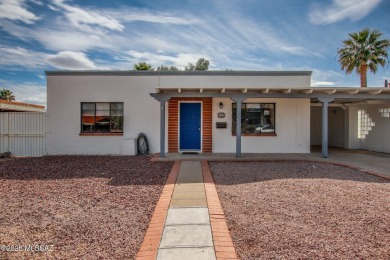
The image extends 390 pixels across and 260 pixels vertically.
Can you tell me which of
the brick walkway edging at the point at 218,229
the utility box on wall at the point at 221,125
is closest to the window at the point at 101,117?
the utility box on wall at the point at 221,125

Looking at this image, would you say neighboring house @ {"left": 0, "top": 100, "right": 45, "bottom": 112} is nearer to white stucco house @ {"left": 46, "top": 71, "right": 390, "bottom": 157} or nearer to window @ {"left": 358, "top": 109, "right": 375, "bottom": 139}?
white stucco house @ {"left": 46, "top": 71, "right": 390, "bottom": 157}

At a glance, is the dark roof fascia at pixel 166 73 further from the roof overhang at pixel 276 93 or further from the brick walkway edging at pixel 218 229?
the brick walkway edging at pixel 218 229

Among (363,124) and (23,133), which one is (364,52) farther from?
(23,133)

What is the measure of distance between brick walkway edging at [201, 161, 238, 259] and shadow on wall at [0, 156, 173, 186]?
172 cm

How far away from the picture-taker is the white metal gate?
12.0 m

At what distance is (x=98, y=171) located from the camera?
7996 millimetres

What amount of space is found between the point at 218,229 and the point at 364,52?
20139 mm

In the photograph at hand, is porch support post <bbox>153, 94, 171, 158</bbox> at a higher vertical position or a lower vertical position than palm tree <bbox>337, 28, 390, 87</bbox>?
lower

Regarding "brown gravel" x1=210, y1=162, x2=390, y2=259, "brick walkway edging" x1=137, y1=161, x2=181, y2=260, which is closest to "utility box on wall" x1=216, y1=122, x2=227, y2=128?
"brown gravel" x1=210, y1=162, x2=390, y2=259

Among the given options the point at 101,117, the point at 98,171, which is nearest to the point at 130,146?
the point at 101,117

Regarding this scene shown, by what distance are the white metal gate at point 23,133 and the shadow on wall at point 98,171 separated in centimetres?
267

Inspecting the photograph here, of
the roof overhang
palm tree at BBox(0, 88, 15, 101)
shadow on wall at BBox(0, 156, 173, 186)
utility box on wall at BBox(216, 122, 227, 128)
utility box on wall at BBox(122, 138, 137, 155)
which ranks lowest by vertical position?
shadow on wall at BBox(0, 156, 173, 186)

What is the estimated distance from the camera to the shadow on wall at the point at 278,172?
6.91m

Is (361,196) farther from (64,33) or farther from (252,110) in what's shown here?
(64,33)
